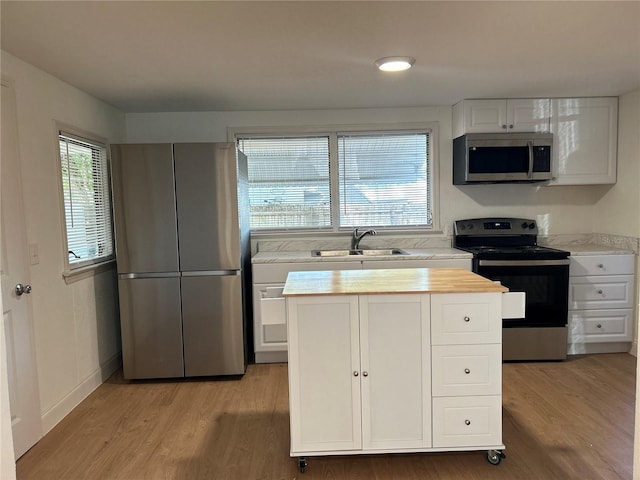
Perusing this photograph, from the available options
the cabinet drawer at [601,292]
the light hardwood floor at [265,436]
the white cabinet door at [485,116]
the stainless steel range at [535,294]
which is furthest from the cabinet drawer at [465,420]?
the white cabinet door at [485,116]

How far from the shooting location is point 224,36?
2.17m

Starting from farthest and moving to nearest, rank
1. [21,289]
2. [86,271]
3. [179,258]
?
[179,258]
[86,271]
[21,289]

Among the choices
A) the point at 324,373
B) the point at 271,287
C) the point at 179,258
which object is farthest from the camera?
the point at 271,287

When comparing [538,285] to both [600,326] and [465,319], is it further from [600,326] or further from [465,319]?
[465,319]

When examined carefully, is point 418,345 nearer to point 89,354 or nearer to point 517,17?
point 517,17

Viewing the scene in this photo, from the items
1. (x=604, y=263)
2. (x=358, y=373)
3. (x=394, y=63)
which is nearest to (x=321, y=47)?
(x=394, y=63)

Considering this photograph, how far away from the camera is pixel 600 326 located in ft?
11.8

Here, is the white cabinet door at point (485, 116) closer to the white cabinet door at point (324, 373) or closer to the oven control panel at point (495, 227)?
the oven control panel at point (495, 227)

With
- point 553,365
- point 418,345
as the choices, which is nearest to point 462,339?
point 418,345

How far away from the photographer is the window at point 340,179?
13.1ft

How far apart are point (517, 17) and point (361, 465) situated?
7.50ft

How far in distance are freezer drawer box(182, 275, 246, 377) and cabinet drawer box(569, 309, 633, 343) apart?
2725 millimetres

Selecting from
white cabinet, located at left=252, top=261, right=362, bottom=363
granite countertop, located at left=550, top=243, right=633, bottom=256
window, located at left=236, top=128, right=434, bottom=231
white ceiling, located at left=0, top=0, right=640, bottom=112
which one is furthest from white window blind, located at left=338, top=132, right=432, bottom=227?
granite countertop, located at left=550, top=243, right=633, bottom=256

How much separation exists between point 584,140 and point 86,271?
4089 millimetres
